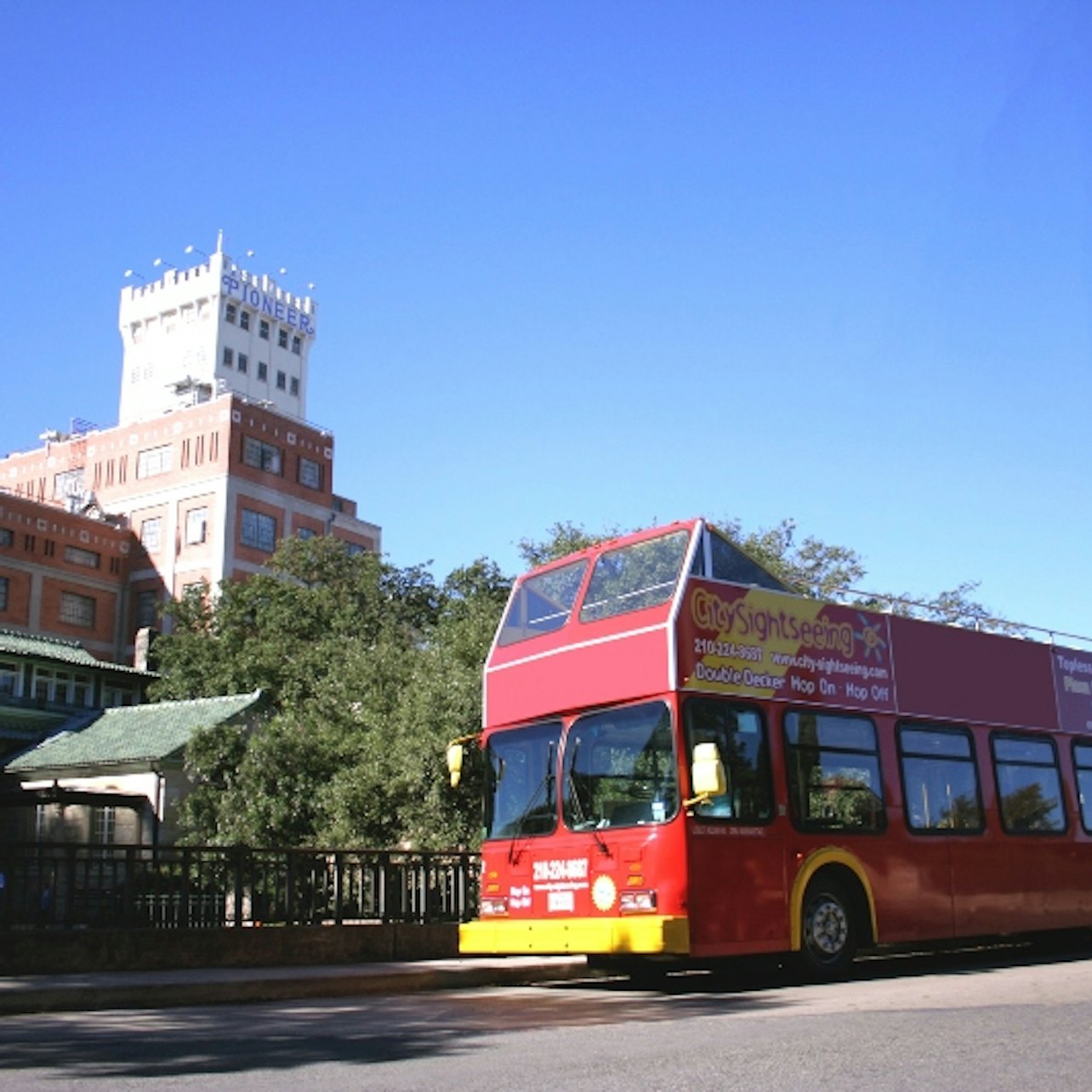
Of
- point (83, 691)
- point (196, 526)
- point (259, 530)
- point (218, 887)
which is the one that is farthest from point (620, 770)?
point (259, 530)

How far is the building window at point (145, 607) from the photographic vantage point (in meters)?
75.2

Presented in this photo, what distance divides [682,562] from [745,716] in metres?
1.56

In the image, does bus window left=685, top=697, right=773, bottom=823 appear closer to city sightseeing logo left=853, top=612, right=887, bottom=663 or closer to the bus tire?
the bus tire

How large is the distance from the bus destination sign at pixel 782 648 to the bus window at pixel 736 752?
7.7 inches

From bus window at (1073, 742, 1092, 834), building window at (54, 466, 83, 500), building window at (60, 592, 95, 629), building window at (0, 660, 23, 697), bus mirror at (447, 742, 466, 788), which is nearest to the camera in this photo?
bus mirror at (447, 742, 466, 788)

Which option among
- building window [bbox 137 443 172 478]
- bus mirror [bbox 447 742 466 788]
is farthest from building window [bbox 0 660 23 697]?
bus mirror [bbox 447 742 466 788]

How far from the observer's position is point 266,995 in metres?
11.8

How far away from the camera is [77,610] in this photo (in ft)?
242

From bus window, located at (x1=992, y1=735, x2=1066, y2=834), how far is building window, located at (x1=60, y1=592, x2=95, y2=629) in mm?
65932

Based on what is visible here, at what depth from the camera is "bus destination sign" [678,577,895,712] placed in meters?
12.0

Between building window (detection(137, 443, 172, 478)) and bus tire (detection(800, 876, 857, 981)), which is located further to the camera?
building window (detection(137, 443, 172, 478))

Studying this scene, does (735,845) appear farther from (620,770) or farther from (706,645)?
(706,645)

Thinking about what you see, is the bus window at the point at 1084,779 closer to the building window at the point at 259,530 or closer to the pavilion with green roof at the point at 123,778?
the pavilion with green roof at the point at 123,778

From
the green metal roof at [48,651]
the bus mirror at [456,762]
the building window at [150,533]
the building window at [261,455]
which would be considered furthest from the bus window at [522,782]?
the building window at [150,533]
